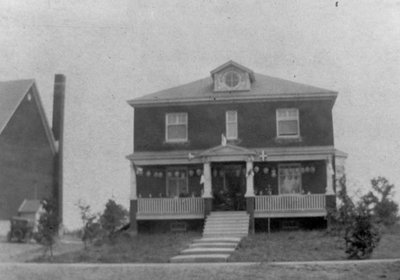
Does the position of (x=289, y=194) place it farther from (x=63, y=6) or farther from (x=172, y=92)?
(x=63, y=6)

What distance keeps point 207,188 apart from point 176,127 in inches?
151

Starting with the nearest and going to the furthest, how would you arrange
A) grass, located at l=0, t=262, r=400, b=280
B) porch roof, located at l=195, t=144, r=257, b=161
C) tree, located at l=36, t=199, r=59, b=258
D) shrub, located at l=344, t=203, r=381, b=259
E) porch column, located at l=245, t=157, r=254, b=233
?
grass, located at l=0, t=262, r=400, b=280 < shrub, located at l=344, t=203, r=381, b=259 < tree, located at l=36, t=199, r=59, b=258 < porch column, located at l=245, t=157, r=254, b=233 < porch roof, located at l=195, t=144, r=257, b=161

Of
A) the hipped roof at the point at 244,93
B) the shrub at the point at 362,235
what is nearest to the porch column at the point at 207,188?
the hipped roof at the point at 244,93

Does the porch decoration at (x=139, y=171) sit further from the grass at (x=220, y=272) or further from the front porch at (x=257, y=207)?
the grass at (x=220, y=272)

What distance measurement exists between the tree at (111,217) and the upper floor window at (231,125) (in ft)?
20.8

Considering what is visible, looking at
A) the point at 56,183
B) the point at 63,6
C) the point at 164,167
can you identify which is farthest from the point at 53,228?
the point at 56,183

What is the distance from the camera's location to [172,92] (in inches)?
1102

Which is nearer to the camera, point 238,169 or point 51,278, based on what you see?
point 51,278

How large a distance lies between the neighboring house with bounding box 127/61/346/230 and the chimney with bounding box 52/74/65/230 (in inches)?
332

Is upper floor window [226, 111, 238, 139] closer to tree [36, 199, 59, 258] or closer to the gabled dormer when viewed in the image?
the gabled dormer

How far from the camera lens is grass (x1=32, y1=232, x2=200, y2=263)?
17359mm

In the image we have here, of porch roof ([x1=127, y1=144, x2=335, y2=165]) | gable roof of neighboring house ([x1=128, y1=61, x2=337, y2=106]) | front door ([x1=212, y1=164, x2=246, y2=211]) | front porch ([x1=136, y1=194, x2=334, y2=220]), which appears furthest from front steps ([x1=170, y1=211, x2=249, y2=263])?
gable roof of neighboring house ([x1=128, y1=61, x2=337, y2=106])

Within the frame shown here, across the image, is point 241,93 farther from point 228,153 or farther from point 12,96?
point 12,96

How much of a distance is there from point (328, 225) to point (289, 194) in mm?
2557
